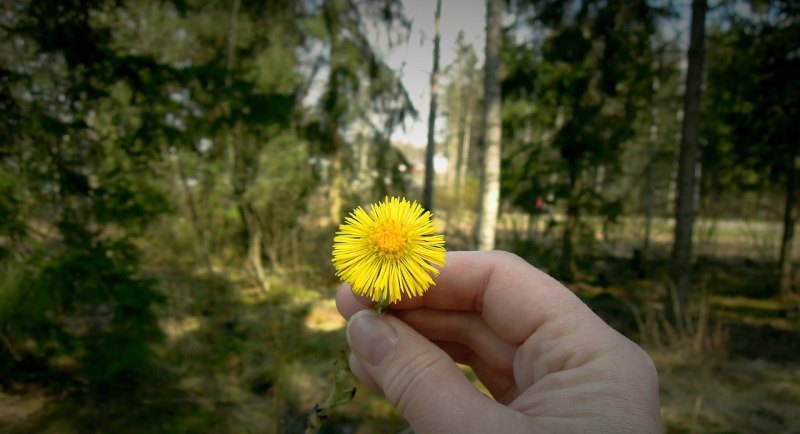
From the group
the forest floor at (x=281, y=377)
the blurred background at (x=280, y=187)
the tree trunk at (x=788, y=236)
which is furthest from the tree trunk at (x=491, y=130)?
the tree trunk at (x=788, y=236)

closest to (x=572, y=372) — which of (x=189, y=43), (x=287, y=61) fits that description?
(x=287, y=61)

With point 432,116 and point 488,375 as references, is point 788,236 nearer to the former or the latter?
point 432,116

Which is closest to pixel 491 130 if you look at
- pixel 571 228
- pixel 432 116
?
pixel 432 116

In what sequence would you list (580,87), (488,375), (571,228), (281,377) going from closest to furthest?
(488,375), (281,377), (580,87), (571,228)

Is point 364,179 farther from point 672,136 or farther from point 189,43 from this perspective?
point 672,136

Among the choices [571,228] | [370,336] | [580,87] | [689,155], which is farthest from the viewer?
[571,228]

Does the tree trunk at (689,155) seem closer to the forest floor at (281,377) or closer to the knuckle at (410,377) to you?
the forest floor at (281,377)
